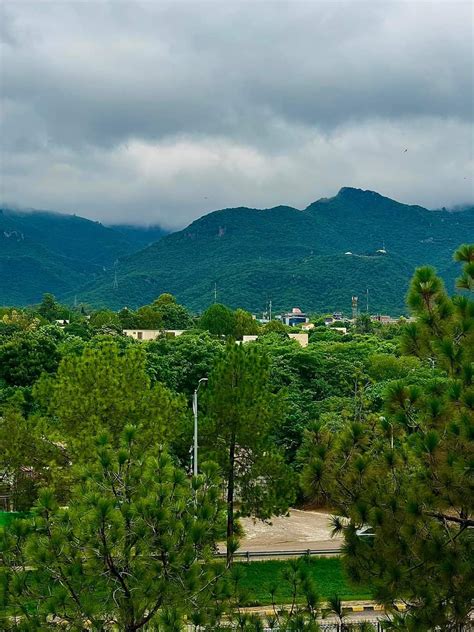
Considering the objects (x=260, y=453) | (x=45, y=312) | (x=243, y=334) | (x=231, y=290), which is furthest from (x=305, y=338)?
(x=231, y=290)

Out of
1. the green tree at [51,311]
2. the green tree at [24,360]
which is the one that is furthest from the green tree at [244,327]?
the green tree at [24,360]

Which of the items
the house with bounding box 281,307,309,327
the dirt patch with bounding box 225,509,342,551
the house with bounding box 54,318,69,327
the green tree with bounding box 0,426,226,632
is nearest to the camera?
the green tree with bounding box 0,426,226,632

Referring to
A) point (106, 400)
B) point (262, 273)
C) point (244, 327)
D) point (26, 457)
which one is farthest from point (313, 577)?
point (262, 273)

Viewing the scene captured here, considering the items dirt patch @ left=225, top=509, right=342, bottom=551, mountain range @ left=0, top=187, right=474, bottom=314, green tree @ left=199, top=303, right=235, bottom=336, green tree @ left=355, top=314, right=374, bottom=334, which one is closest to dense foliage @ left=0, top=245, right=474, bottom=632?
dirt patch @ left=225, top=509, right=342, bottom=551

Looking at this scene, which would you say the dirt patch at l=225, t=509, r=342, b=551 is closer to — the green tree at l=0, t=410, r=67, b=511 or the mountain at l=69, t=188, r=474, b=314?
the green tree at l=0, t=410, r=67, b=511

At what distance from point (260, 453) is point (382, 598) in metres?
11.6

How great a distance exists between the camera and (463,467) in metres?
7.95

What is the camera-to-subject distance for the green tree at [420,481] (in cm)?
816

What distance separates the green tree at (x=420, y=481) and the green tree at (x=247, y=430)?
10.2 meters

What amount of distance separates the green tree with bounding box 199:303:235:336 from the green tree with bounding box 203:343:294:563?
5574 cm

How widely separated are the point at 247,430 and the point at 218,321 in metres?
58.9

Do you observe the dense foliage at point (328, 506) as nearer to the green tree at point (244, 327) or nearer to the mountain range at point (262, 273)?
the green tree at point (244, 327)

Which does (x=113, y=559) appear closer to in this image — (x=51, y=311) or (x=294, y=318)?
(x=51, y=311)

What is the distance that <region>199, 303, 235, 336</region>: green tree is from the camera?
7694 cm
